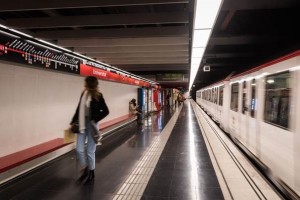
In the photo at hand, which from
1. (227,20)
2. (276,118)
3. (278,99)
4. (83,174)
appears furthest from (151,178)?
(227,20)

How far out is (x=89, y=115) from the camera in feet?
13.8

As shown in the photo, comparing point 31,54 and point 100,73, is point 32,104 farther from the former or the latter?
point 100,73

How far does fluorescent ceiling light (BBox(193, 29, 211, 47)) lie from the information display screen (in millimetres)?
2801

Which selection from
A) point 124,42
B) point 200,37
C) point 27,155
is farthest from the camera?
point 124,42

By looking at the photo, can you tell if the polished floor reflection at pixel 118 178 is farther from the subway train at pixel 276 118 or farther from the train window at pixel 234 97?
the train window at pixel 234 97

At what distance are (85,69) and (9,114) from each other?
2.87 metres

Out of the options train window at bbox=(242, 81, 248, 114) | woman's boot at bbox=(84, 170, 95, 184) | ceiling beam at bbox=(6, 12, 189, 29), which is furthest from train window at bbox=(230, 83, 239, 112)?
woman's boot at bbox=(84, 170, 95, 184)

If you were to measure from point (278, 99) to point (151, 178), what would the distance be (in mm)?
2298

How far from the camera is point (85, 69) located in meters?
7.33

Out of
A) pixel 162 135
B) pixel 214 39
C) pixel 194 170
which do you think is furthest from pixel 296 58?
pixel 162 135

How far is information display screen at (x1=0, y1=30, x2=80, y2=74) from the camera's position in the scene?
13.7 feet

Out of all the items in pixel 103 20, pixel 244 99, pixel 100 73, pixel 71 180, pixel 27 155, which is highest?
pixel 103 20

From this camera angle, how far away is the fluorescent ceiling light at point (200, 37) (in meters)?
4.61

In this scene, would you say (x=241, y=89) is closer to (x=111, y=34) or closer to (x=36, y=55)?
(x=111, y=34)
